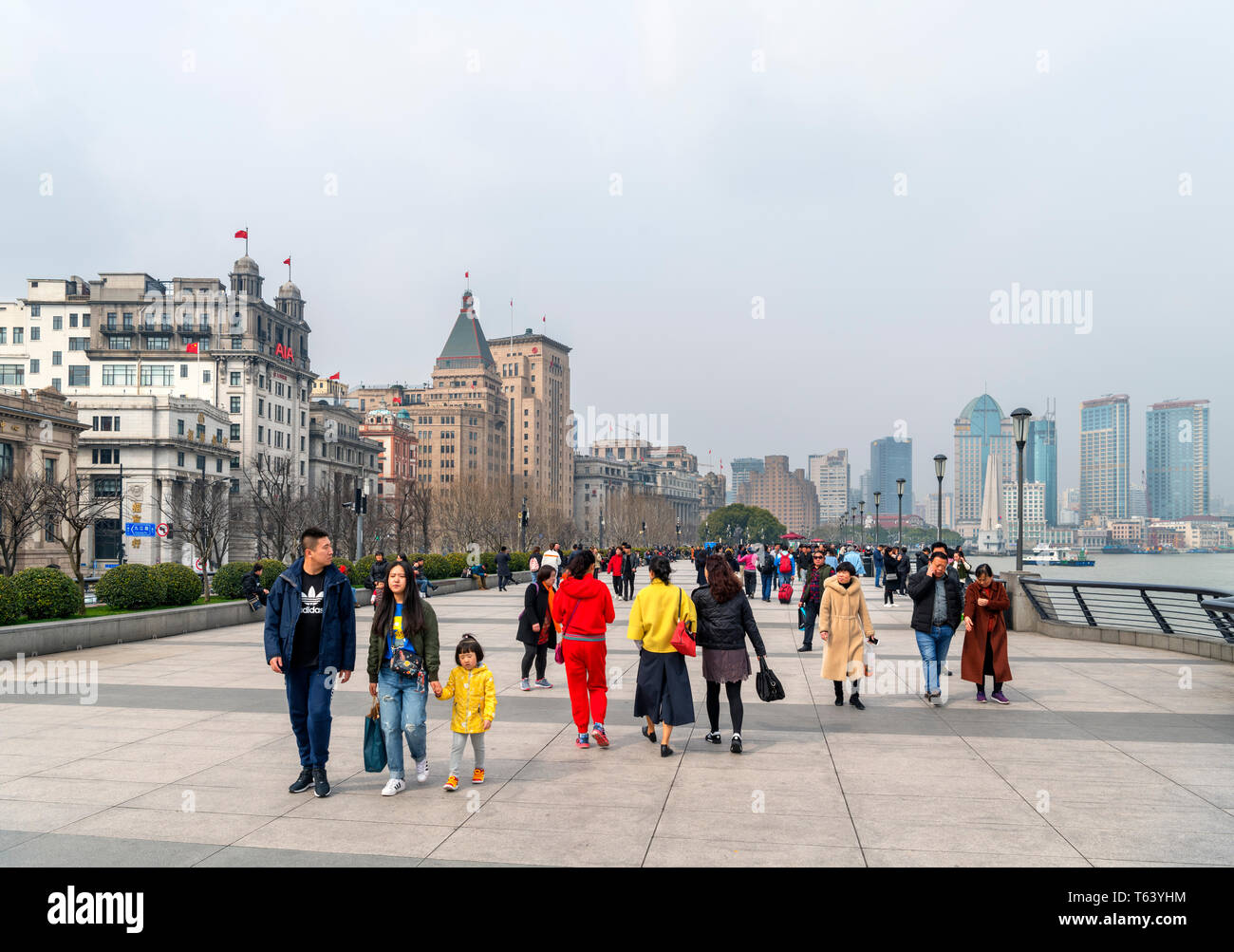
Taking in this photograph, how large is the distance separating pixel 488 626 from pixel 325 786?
1326 centimetres

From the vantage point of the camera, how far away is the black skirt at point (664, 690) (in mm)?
8055

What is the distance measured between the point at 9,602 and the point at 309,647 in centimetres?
1094

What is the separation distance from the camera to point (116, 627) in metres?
15.8

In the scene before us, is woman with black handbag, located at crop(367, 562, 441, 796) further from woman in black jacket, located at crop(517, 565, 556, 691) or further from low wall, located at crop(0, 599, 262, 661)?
low wall, located at crop(0, 599, 262, 661)

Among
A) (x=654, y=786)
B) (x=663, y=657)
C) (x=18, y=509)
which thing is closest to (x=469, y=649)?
(x=654, y=786)

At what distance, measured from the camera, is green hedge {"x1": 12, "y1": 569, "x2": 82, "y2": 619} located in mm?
14783

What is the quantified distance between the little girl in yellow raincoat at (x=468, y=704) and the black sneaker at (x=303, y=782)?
1.05 meters

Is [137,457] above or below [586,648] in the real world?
above

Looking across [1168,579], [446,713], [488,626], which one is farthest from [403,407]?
[446,713]

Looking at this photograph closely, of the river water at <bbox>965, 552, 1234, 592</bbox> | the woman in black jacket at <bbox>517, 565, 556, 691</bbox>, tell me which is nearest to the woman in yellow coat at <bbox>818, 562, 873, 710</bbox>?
the woman in black jacket at <bbox>517, 565, 556, 691</bbox>

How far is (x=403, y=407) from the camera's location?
149 meters

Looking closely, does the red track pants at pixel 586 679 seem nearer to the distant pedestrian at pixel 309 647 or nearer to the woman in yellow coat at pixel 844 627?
the distant pedestrian at pixel 309 647

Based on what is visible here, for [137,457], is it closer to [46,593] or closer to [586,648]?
[46,593]
